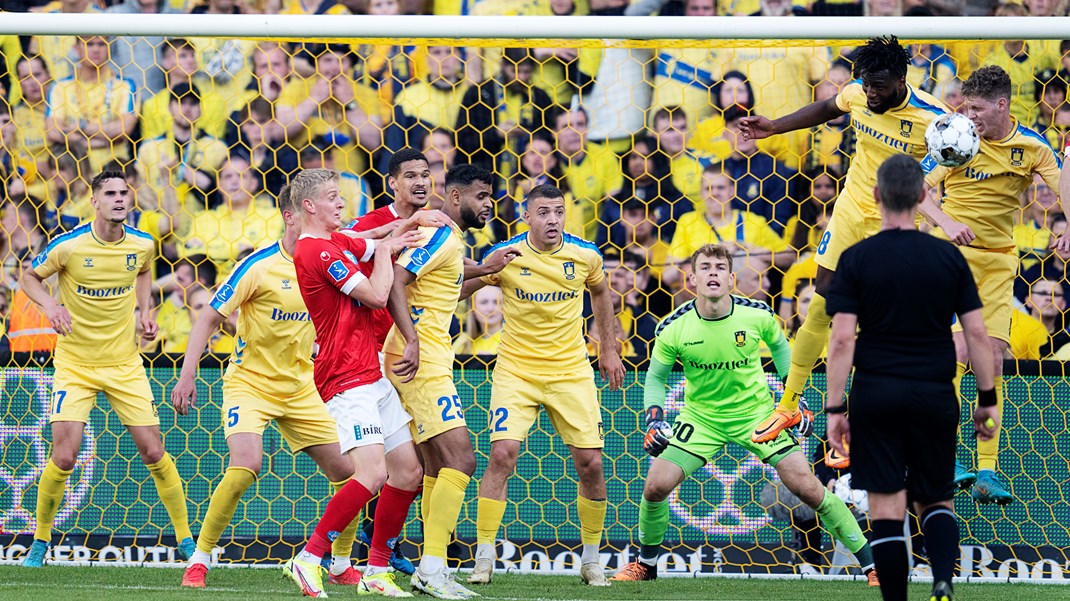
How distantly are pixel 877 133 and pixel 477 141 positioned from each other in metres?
3.57

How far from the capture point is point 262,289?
7641 mm

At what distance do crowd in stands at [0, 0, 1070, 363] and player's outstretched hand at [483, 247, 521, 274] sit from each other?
69.6 inches

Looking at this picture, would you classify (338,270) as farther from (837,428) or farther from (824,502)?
(824,502)

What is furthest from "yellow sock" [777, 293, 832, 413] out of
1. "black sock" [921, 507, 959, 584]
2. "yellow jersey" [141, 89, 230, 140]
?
"yellow jersey" [141, 89, 230, 140]

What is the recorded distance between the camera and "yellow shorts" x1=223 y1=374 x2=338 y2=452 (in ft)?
24.9

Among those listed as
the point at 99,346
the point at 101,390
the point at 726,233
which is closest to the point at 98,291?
the point at 99,346

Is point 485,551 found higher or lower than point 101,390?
lower

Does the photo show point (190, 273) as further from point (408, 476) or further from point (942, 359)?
point (942, 359)

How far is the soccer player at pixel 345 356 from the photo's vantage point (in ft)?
21.0

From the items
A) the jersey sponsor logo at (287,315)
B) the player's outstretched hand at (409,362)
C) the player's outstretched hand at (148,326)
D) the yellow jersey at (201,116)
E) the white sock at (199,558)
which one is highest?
the yellow jersey at (201,116)

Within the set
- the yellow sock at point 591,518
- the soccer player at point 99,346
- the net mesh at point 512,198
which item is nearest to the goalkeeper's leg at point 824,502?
the net mesh at point 512,198

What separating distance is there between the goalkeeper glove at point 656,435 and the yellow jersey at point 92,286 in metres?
3.31

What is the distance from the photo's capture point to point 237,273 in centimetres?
757

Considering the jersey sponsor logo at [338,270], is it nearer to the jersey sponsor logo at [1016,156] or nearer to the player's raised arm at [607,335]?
the player's raised arm at [607,335]
